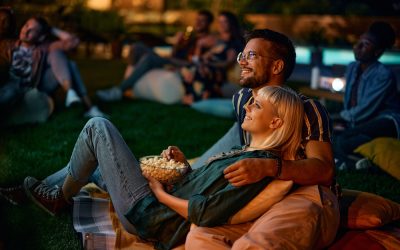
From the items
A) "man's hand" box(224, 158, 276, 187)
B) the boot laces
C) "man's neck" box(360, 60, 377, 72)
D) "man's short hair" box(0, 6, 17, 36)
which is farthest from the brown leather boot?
"man's short hair" box(0, 6, 17, 36)

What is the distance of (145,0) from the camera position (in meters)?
22.8

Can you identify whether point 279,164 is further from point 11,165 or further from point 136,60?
point 136,60

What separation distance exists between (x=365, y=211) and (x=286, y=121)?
82 cm

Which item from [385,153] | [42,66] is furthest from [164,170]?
[42,66]

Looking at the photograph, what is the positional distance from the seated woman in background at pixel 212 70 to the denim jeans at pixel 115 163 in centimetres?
552

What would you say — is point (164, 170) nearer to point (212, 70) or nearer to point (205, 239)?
point (205, 239)


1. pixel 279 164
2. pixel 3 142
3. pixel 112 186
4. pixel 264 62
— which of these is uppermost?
pixel 264 62

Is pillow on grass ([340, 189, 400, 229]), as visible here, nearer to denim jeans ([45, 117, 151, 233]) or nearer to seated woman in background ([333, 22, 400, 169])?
denim jeans ([45, 117, 151, 233])

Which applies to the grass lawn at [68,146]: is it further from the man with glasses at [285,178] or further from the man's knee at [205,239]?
the man with glasses at [285,178]

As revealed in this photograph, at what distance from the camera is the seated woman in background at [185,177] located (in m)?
A: 3.28

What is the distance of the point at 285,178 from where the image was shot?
10.7 ft

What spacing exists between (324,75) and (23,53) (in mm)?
4051

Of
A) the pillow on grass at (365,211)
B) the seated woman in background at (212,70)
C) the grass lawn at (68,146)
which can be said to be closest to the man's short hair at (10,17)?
the grass lawn at (68,146)

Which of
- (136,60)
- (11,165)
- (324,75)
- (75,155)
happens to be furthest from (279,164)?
(136,60)
